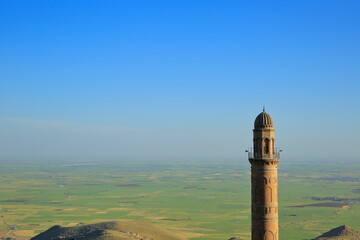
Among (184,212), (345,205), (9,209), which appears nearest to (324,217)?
(345,205)

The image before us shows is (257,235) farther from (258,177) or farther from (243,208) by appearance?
(243,208)

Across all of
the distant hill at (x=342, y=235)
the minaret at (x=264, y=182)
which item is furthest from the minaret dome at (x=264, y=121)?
the distant hill at (x=342, y=235)

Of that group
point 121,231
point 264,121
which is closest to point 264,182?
point 264,121

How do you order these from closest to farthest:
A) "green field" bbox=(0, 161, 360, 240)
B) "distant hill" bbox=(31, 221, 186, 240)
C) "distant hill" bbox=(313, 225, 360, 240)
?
"distant hill" bbox=(313, 225, 360, 240) → "distant hill" bbox=(31, 221, 186, 240) → "green field" bbox=(0, 161, 360, 240)

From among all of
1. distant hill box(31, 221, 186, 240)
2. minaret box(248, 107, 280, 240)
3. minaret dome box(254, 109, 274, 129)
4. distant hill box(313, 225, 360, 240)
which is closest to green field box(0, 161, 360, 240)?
distant hill box(31, 221, 186, 240)

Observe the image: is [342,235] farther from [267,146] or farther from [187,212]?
[187,212]

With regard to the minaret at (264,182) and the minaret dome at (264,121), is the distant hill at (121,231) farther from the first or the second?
the minaret dome at (264,121)

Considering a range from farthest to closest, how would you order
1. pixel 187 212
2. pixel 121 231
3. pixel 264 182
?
pixel 187 212, pixel 121 231, pixel 264 182

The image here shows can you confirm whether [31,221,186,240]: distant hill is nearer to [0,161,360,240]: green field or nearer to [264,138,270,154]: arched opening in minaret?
[0,161,360,240]: green field
